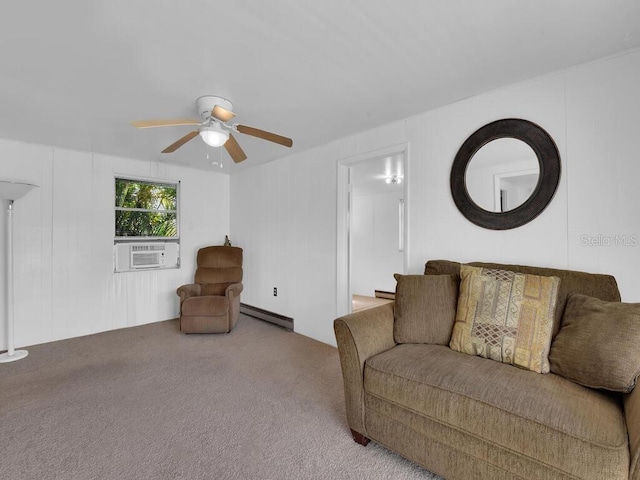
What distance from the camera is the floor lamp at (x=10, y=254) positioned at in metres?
2.90

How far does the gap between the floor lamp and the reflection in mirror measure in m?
4.08

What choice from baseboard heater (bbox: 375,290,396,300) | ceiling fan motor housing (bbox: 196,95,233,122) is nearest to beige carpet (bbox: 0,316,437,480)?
ceiling fan motor housing (bbox: 196,95,233,122)

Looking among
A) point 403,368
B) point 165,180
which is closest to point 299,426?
point 403,368

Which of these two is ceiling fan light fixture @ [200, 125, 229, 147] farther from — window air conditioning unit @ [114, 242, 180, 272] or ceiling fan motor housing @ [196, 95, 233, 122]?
window air conditioning unit @ [114, 242, 180, 272]

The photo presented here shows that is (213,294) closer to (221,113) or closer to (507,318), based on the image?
(221,113)

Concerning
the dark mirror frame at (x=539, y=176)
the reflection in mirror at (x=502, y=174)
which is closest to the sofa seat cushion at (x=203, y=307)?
the dark mirror frame at (x=539, y=176)

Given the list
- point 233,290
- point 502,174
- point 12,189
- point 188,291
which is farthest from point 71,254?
point 502,174

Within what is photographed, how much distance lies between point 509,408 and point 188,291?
3.61 meters

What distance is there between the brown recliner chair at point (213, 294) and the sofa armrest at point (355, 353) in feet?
7.57

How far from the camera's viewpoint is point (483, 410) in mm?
1292

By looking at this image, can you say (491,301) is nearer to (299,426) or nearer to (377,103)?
(299,426)

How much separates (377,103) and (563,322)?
6.41ft

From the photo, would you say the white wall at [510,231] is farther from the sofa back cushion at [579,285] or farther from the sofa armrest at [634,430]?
the sofa armrest at [634,430]

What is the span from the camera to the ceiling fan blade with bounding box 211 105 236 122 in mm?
2048
